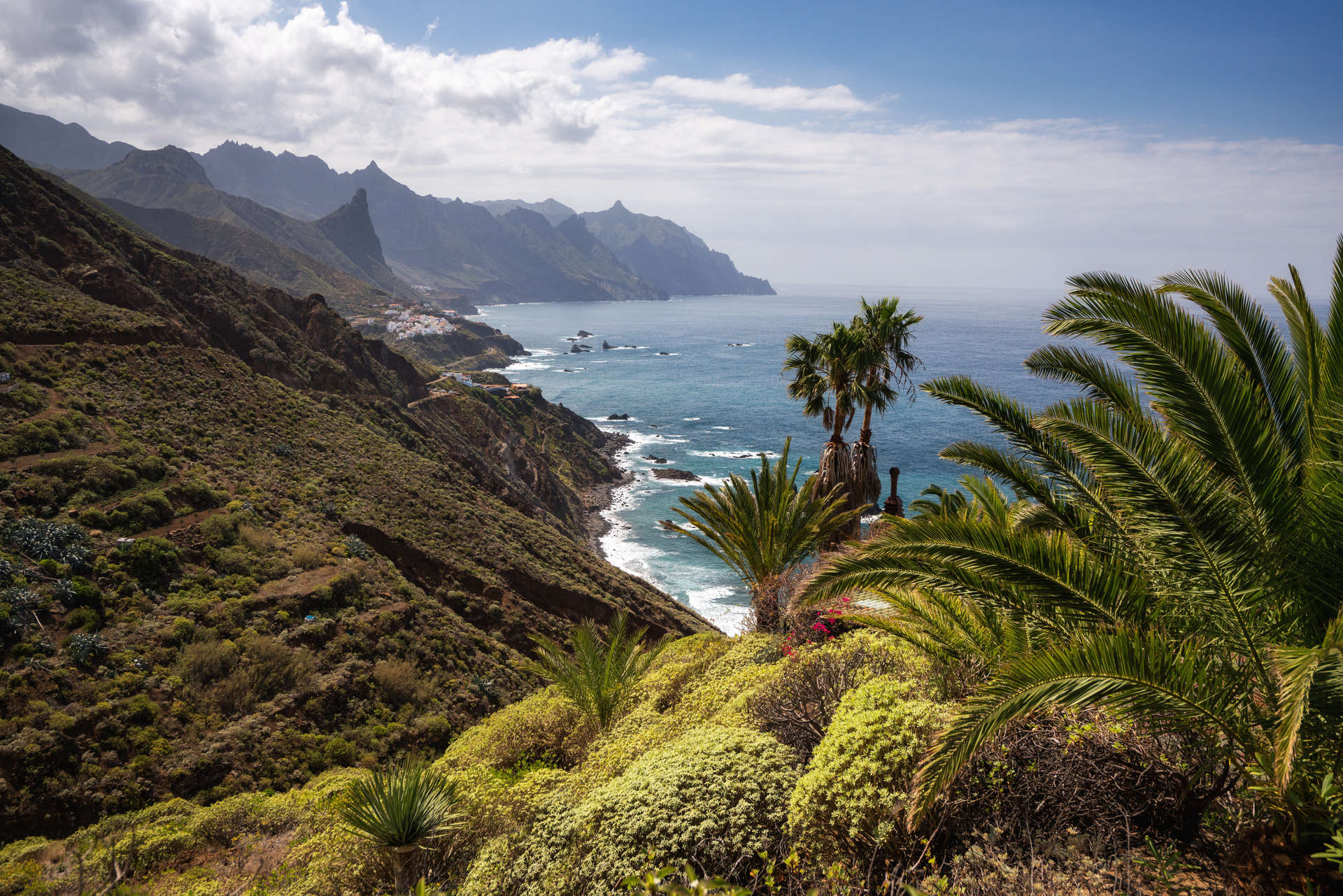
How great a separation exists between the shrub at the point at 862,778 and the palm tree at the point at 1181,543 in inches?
33.6

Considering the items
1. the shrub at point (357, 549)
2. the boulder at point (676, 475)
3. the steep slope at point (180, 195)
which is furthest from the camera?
the steep slope at point (180, 195)

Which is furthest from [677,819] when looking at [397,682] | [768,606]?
[397,682]

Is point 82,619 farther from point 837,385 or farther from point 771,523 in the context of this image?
point 837,385

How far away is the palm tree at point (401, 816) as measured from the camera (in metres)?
6.31

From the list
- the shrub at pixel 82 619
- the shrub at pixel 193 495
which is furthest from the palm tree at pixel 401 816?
the shrub at pixel 193 495

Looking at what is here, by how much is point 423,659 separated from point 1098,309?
18952mm

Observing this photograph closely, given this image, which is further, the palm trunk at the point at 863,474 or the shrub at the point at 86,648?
the palm trunk at the point at 863,474

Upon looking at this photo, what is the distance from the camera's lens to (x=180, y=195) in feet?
547

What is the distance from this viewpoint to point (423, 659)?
1870 cm

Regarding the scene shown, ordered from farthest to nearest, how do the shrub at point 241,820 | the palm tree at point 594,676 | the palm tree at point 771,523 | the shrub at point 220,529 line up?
the shrub at point 220,529 → the palm tree at point 771,523 → the palm tree at point 594,676 → the shrub at point 241,820

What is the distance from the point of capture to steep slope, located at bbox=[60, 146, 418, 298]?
162863 millimetres

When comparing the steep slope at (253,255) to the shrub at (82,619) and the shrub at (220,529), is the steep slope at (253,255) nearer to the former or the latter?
the shrub at (220,529)

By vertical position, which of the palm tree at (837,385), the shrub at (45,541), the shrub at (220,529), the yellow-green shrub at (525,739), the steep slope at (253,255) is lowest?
the yellow-green shrub at (525,739)

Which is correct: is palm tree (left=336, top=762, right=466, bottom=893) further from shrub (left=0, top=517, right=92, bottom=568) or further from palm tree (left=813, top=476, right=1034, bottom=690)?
shrub (left=0, top=517, right=92, bottom=568)
